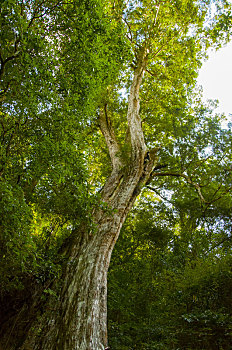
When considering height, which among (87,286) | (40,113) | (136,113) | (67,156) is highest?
(136,113)

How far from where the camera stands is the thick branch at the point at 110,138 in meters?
6.60

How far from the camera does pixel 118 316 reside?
606 centimetres

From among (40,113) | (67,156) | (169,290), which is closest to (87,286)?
(67,156)

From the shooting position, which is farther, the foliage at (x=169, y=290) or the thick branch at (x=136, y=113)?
the thick branch at (x=136, y=113)

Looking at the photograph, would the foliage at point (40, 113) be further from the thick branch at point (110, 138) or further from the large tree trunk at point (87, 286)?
the thick branch at point (110, 138)

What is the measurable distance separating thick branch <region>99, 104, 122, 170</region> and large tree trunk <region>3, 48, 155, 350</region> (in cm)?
57

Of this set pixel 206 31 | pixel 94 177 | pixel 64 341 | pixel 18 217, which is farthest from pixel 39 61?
pixel 206 31

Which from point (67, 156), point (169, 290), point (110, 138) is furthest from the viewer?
point (110, 138)

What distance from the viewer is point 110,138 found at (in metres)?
8.01

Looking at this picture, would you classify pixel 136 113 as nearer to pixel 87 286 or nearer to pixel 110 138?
pixel 110 138

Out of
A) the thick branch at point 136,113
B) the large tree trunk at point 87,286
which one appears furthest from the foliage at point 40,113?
the thick branch at point 136,113

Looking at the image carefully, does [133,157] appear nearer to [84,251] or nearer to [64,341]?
[84,251]

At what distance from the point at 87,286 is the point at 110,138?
538cm

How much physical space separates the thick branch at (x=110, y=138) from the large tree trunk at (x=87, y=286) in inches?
22.6
